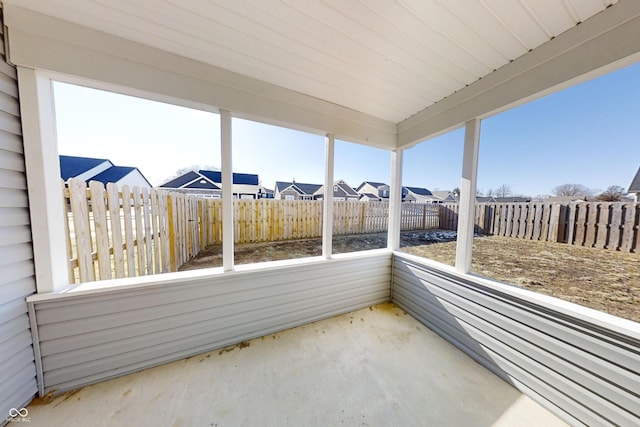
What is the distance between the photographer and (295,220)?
5.49 metres

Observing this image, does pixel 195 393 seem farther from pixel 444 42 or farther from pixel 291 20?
pixel 444 42

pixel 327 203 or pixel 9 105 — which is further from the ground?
pixel 9 105

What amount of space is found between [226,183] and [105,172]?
64.2 inches

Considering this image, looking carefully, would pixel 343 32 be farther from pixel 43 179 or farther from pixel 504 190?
pixel 504 190

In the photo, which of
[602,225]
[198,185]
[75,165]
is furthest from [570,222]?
[198,185]

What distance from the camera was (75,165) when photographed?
72.3 inches

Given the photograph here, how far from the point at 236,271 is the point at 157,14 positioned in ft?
6.00

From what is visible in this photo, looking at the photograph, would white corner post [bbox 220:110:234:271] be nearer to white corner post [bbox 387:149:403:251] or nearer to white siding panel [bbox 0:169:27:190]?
white siding panel [bbox 0:169:27:190]

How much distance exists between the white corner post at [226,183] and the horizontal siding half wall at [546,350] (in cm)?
209

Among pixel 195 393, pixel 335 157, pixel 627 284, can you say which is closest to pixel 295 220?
pixel 335 157

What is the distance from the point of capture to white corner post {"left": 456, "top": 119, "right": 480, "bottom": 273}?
5.59 feet

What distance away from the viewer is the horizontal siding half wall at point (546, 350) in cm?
102

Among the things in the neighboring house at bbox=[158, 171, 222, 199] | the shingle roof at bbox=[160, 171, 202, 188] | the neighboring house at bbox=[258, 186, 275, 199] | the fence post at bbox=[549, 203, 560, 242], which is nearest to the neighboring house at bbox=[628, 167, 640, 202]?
the fence post at bbox=[549, 203, 560, 242]

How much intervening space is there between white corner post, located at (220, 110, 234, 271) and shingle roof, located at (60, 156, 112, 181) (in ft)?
3.69
